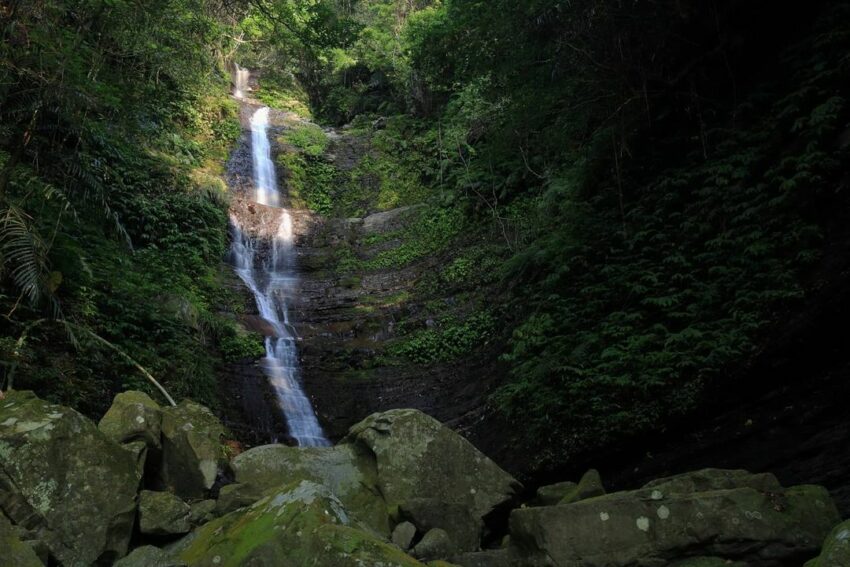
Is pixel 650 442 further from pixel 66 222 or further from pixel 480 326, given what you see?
pixel 66 222

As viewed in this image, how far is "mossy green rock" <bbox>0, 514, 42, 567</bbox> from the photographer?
130 inches

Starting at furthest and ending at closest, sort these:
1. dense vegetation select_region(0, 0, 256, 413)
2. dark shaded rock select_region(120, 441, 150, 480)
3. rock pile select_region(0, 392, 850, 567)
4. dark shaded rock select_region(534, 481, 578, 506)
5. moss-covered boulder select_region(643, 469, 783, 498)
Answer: dense vegetation select_region(0, 0, 256, 413), dark shaded rock select_region(534, 481, 578, 506), dark shaded rock select_region(120, 441, 150, 480), moss-covered boulder select_region(643, 469, 783, 498), rock pile select_region(0, 392, 850, 567)

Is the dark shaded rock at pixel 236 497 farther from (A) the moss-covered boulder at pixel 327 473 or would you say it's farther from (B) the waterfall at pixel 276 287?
(B) the waterfall at pixel 276 287

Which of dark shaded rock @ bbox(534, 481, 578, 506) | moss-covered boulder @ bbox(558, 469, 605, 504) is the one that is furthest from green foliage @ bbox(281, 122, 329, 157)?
moss-covered boulder @ bbox(558, 469, 605, 504)

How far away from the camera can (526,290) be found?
37.5 ft

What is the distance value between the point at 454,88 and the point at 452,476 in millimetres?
17998

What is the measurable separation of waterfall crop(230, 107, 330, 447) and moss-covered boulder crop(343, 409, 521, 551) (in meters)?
4.85

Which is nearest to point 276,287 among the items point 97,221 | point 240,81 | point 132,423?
point 97,221

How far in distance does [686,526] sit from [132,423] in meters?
5.12

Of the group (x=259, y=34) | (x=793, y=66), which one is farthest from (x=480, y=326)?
(x=259, y=34)

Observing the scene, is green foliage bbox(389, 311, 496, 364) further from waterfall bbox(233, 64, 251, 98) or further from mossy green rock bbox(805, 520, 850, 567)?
waterfall bbox(233, 64, 251, 98)

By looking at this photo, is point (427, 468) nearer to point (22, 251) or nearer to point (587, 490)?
point (587, 490)

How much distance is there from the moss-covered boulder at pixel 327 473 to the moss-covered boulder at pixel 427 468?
0.38ft

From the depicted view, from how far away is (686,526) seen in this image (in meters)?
3.99
